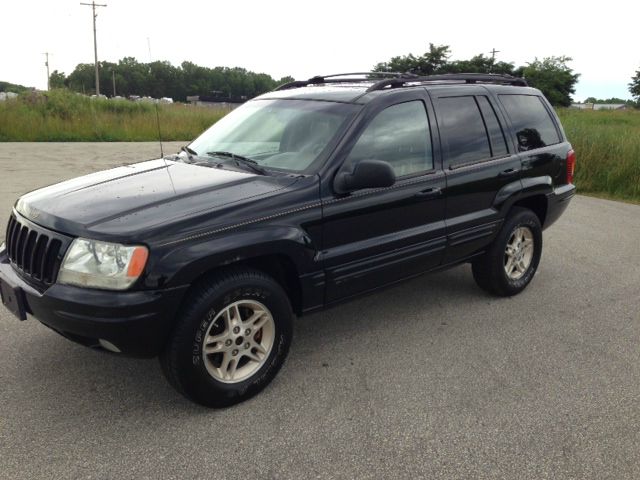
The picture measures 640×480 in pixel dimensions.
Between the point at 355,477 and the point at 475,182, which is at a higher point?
the point at 475,182

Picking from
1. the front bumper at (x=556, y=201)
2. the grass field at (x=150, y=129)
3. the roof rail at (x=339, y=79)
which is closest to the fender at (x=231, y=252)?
the roof rail at (x=339, y=79)

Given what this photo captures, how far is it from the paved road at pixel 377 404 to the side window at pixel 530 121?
56.1 inches

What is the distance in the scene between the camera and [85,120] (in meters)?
19.9

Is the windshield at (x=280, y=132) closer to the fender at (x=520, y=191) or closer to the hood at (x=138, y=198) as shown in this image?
the hood at (x=138, y=198)

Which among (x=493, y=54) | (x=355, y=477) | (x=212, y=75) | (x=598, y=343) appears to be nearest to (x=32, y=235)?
(x=355, y=477)

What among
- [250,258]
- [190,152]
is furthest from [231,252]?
→ [190,152]

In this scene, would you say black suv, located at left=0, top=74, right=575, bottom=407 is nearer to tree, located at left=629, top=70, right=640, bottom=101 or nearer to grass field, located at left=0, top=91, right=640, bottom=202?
grass field, located at left=0, top=91, right=640, bottom=202

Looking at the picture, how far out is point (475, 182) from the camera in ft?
13.6

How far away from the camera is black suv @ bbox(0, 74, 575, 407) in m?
2.66

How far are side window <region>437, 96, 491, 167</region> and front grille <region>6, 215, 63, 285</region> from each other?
2.69 m

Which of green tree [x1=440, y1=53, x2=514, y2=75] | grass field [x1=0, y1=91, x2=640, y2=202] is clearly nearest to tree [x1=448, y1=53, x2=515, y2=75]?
green tree [x1=440, y1=53, x2=514, y2=75]

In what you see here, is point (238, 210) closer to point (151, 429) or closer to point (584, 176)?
point (151, 429)

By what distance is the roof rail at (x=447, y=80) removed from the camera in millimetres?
3868

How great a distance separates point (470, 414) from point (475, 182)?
1.87 metres
